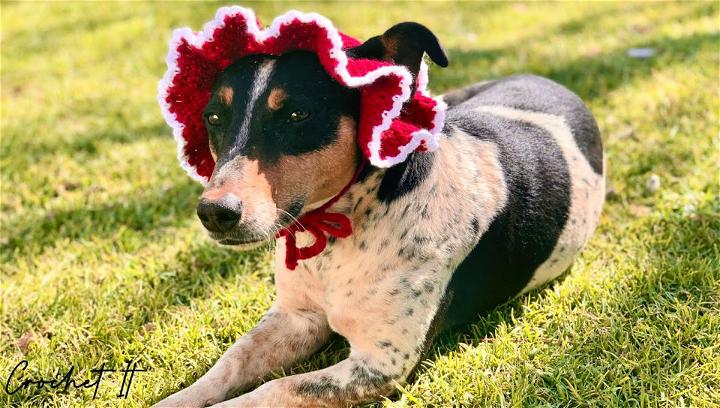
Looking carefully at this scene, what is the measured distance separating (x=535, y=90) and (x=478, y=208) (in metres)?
1.19

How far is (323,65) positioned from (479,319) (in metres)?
1.39

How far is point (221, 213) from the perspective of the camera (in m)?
2.26

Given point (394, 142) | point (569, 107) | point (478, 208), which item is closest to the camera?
point (394, 142)

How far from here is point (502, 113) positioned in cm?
347

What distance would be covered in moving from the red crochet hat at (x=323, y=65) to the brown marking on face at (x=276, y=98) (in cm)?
17

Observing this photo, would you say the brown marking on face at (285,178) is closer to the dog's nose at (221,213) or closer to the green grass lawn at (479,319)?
the dog's nose at (221,213)

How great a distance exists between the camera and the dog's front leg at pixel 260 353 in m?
2.78

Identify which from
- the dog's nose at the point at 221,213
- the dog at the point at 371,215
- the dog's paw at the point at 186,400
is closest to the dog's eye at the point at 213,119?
the dog at the point at 371,215

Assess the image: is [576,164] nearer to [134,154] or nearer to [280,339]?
[280,339]

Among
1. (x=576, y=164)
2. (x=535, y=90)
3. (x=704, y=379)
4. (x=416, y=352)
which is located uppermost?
(x=535, y=90)

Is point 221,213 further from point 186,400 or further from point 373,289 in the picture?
point 186,400

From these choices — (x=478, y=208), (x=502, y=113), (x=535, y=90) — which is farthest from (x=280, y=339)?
(x=535, y=90)

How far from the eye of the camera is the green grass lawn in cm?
280

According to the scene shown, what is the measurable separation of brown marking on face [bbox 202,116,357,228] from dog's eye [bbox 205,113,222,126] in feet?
0.93
